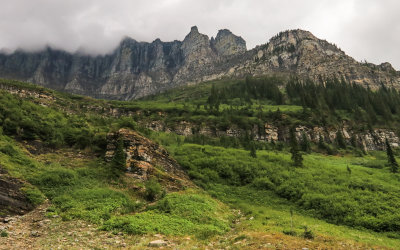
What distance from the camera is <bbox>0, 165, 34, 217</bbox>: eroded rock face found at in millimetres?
14930

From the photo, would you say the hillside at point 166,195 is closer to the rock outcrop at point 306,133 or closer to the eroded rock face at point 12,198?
the eroded rock face at point 12,198

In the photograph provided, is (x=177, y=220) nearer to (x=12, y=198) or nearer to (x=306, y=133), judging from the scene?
(x=12, y=198)

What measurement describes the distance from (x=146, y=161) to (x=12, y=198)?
15547 mm

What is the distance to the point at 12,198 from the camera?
15.9m

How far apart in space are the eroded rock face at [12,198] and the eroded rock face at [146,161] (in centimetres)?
1114

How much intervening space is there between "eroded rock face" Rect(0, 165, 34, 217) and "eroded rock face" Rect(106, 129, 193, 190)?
439 inches

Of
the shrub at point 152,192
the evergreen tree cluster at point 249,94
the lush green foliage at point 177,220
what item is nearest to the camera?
the lush green foliage at point 177,220

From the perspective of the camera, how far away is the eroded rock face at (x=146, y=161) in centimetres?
2773

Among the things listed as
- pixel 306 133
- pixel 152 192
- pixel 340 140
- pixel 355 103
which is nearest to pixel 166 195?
pixel 152 192

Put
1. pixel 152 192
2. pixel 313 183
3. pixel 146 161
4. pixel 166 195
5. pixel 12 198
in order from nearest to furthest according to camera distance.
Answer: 1. pixel 12 198
2. pixel 152 192
3. pixel 166 195
4. pixel 146 161
5. pixel 313 183

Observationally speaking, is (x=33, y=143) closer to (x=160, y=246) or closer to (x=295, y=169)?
(x=160, y=246)

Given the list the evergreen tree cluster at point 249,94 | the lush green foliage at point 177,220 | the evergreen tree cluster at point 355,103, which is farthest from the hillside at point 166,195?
the evergreen tree cluster at point 249,94

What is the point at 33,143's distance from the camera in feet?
91.6

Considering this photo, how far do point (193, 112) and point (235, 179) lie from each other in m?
71.5
